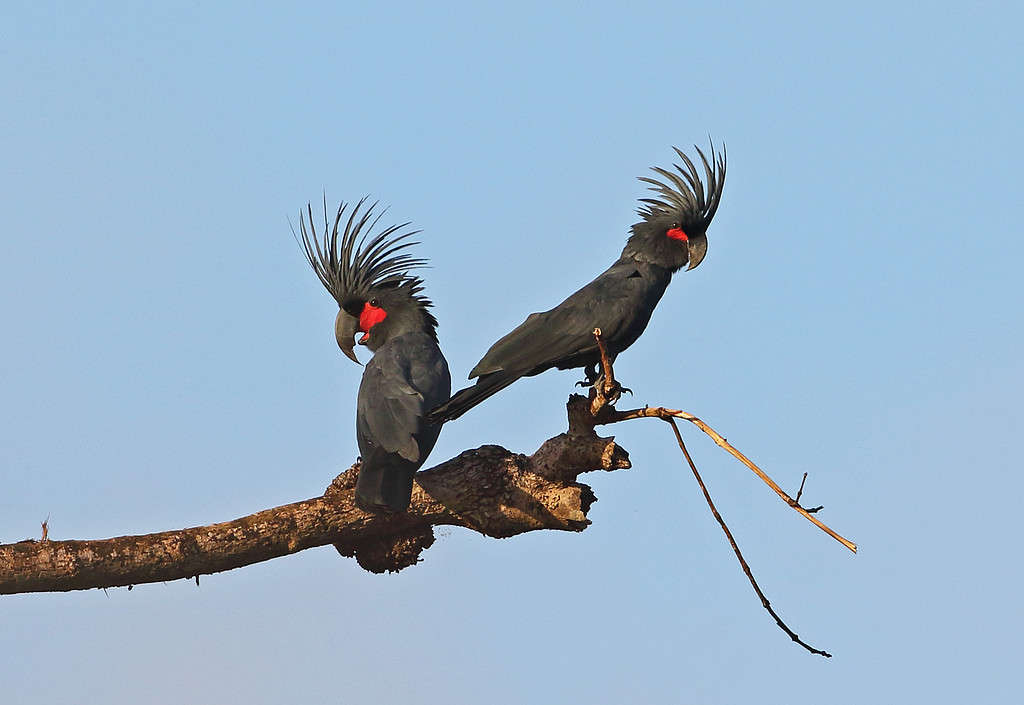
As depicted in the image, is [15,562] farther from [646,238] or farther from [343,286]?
[646,238]

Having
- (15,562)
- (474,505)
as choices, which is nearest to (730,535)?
(474,505)

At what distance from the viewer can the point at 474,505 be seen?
6.45 meters

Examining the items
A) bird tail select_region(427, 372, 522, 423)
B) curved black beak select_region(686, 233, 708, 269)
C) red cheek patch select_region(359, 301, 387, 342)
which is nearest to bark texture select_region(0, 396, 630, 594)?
bird tail select_region(427, 372, 522, 423)

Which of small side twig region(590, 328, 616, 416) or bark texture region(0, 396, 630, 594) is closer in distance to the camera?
small side twig region(590, 328, 616, 416)

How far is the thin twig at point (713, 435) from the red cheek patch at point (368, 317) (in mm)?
2325

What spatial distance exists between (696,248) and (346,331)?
8.15 feet

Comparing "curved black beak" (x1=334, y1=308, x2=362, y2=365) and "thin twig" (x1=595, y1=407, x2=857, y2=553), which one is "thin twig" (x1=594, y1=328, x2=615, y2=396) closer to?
"thin twig" (x1=595, y1=407, x2=857, y2=553)

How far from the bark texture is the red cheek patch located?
4.28ft

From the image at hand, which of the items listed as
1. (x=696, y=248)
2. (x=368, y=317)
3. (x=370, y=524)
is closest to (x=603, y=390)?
(x=370, y=524)

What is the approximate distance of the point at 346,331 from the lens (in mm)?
7719

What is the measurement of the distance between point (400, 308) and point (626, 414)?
8.06 ft

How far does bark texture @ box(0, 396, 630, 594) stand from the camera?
5973 millimetres

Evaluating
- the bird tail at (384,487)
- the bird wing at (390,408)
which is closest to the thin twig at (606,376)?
the bird wing at (390,408)

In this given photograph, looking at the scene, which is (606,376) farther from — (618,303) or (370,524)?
(370,524)
